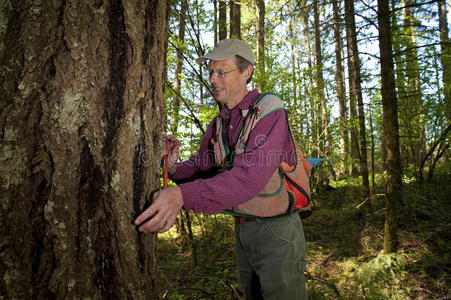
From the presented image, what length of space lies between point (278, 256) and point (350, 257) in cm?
366

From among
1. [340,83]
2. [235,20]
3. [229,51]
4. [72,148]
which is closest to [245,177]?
[72,148]

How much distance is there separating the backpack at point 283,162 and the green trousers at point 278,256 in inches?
6.7

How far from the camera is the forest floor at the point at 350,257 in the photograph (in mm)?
3512

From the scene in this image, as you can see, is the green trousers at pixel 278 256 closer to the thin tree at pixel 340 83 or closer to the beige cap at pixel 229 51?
the beige cap at pixel 229 51

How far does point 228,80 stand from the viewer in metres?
2.09

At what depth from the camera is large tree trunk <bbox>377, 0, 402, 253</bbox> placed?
12.3 ft

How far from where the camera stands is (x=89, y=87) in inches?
37.4

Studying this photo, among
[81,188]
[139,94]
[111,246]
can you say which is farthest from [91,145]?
[111,246]

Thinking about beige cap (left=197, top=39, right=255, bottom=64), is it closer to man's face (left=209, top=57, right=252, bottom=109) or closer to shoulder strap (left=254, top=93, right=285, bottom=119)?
man's face (left=209, top=57, right=252, bottom=109)

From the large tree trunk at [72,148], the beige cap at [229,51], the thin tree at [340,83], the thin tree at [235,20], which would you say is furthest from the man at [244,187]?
the thin tree at [235,20]

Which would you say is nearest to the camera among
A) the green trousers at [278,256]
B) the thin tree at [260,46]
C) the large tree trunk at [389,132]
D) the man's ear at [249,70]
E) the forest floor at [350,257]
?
the green trousers at [278,256]

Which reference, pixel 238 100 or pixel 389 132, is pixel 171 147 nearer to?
pixel 238 100

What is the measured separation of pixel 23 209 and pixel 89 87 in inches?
19.6

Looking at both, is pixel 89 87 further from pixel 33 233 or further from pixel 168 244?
pixel 168 244
